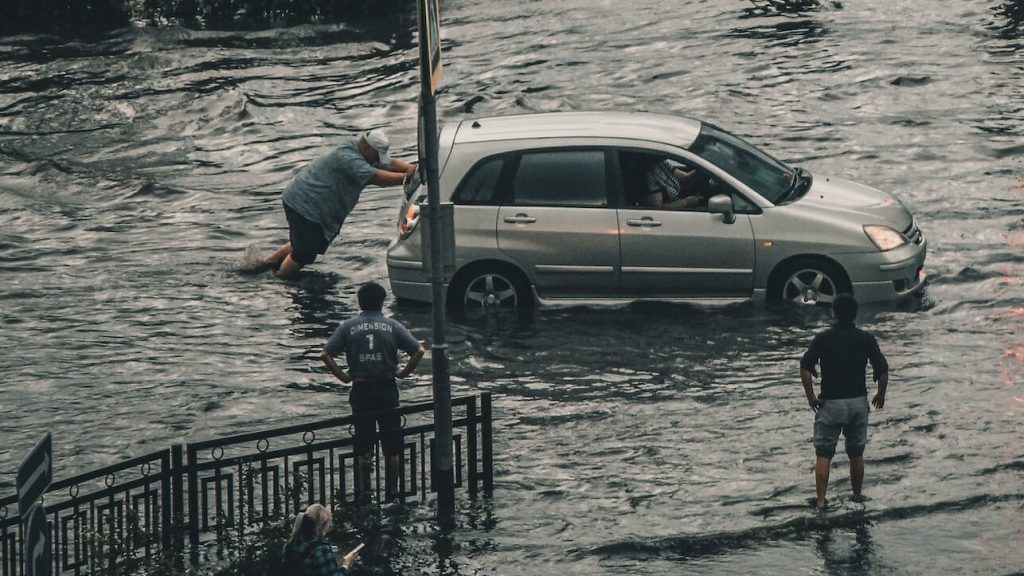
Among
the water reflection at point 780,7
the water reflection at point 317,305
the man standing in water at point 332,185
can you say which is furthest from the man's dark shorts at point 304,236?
the water reflection at point 780,7

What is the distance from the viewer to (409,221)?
48.9 feet

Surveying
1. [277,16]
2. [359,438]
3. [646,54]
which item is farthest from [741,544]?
[277,16]

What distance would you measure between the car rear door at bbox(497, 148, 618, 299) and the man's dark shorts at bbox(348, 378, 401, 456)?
403cm

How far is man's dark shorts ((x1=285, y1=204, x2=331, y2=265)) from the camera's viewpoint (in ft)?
52.5

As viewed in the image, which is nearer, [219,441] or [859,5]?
[219,441]

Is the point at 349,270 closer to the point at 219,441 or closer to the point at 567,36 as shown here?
the point at 219,441

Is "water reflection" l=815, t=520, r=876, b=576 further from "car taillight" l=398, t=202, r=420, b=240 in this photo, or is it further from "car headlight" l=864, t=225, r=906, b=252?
"car taillight" l=398, t=202, r=420, b=240

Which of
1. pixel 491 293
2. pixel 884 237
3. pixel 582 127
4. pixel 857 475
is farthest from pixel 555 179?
pixel 857 475

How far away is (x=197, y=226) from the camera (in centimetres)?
1902

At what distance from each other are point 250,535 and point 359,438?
0.95 metres

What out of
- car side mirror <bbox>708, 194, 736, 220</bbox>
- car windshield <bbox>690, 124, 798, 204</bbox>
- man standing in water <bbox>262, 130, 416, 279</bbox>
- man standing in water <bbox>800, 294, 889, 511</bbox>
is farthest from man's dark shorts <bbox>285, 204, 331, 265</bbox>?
man standing in water <bbox>800, 294, 889, 511</bbox>

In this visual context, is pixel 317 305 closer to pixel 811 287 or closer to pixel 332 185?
pixel 332 185

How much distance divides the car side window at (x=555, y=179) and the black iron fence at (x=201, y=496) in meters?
3.76

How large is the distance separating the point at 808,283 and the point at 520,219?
8.82 feet
